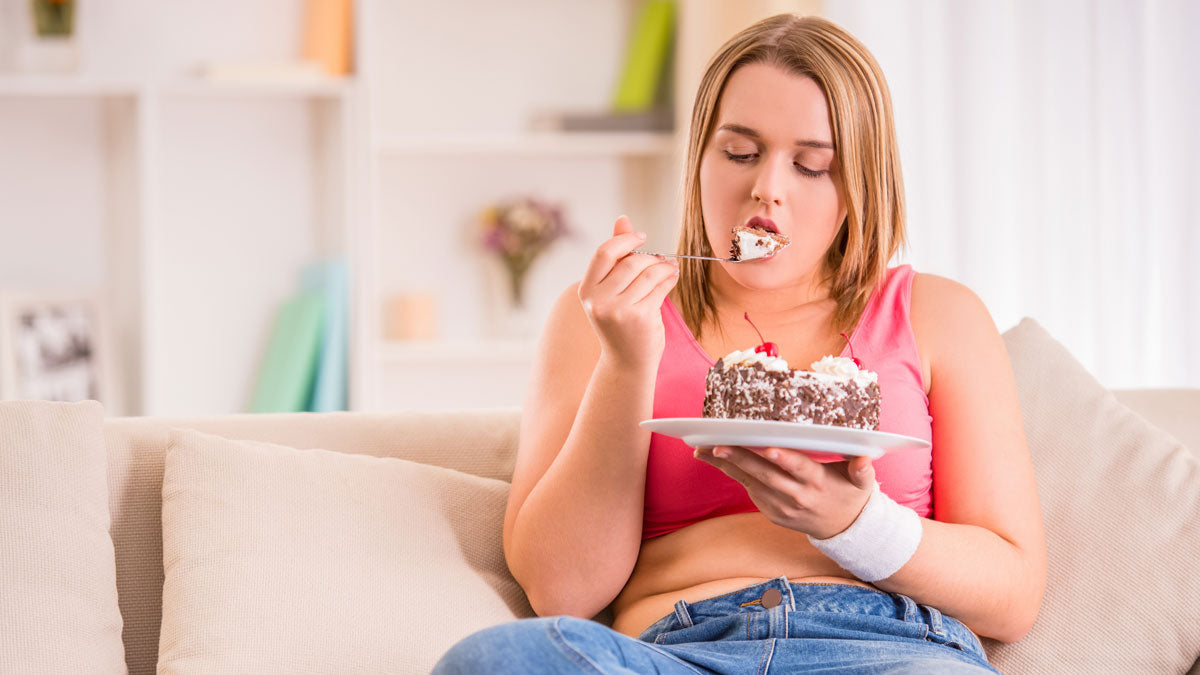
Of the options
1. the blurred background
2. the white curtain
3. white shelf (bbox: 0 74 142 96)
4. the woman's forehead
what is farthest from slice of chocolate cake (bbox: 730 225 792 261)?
white shelf (bbox: 0 74 142 96)

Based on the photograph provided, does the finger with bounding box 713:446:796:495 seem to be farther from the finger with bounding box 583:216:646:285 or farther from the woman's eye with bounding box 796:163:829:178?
the woman's eye with bounding box 796:163:829:178

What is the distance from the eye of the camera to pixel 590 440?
48.6 inches

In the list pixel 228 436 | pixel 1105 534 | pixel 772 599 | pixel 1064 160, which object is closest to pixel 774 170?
pixel 772 599

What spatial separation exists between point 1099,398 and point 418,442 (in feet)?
3.06

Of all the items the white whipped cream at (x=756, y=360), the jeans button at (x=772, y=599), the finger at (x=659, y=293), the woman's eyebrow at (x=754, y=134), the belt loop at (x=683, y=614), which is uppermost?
the woman's eyebrow at (x=754, y=134)

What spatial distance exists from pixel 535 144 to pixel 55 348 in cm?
152

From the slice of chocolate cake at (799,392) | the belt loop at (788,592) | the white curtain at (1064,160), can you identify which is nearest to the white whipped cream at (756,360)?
the slice of chocolate cake at (799,392)

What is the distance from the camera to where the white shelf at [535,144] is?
349cm

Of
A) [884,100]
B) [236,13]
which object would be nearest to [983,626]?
[884,100]

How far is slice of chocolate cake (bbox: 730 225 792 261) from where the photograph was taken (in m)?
1.34

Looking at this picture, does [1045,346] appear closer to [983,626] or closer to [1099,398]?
[1099,398]

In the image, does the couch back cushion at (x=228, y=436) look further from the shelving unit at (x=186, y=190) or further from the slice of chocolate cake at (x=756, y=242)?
the shelving unit at (x=186, y=190)

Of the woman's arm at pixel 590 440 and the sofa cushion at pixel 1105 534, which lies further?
the sofa cushion at pixel 1105 534

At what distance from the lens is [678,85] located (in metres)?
3.58
